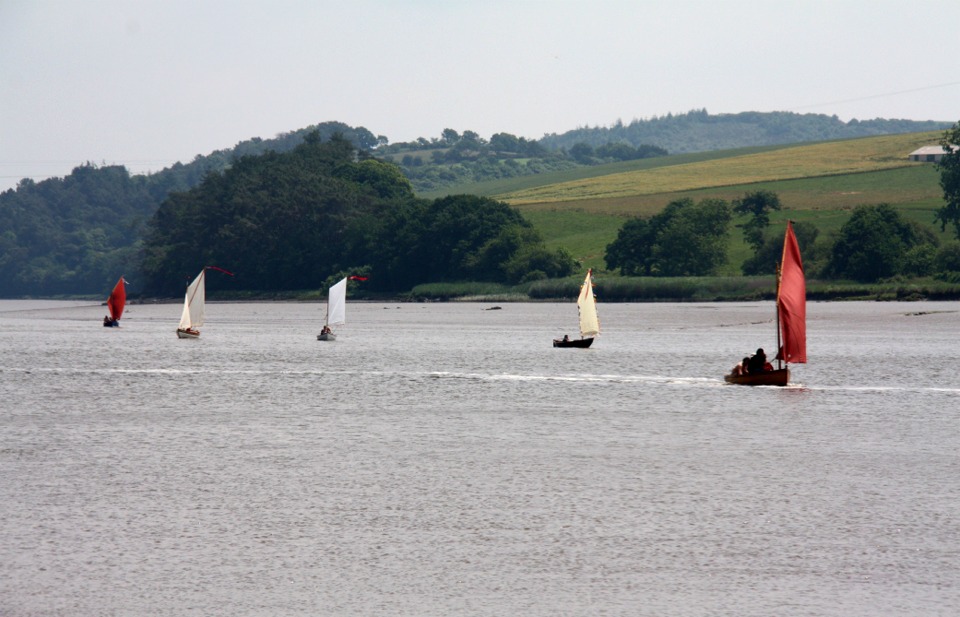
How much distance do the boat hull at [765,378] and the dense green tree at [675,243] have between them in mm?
112822

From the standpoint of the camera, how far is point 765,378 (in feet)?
183

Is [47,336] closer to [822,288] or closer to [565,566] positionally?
[822,288]

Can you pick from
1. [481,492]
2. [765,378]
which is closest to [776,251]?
[765,378]

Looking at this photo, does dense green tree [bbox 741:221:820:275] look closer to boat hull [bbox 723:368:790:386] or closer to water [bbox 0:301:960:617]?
water [bbox 0:301:960:617]

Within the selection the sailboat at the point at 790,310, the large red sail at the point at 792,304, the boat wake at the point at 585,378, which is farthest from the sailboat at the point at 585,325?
the large red sail at the point at 792,304

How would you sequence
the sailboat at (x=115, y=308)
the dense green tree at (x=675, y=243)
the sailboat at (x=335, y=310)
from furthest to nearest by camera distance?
the dense green tree at (x=675, y=243)
the sailboat at (x=115, y=308)
the sailboat at (x=335, y=310)

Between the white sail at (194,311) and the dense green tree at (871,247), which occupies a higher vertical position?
→ the dense green tree at (871,247)

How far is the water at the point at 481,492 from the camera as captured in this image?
20562 mm

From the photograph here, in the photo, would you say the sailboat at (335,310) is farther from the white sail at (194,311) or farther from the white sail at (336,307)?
the white sail at (194,311)

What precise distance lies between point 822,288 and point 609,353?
72.3m

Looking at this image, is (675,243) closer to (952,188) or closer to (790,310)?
(952,188)

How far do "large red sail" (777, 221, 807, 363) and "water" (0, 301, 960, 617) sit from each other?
7.20 ft

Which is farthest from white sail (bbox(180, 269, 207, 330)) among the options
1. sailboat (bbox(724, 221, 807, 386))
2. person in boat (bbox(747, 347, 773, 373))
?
sailboat (bbox(724, 221, 807, 386))

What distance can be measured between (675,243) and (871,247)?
31.9 m
